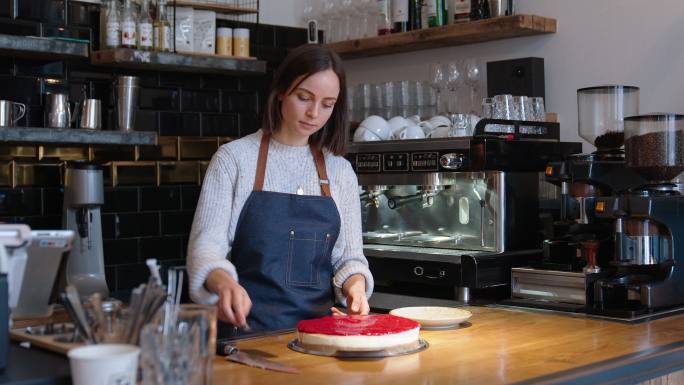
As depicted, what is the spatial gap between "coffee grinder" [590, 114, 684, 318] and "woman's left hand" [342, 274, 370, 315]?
0.76 m

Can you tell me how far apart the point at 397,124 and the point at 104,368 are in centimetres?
254

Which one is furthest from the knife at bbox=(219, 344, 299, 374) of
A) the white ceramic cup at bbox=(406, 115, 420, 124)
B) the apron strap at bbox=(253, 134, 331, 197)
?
the white ceramic cup at bbox=(406, 115, 420, 124)

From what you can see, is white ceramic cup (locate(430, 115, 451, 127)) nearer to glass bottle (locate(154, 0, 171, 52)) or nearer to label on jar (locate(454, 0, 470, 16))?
label on jar (locate(454, 0, 470, 16))

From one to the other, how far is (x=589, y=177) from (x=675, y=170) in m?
0.26

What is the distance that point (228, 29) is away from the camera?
179 inches

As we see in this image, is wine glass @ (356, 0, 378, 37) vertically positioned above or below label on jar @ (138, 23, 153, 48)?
above

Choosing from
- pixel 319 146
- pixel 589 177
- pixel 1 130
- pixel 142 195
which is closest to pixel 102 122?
pixel 142 195

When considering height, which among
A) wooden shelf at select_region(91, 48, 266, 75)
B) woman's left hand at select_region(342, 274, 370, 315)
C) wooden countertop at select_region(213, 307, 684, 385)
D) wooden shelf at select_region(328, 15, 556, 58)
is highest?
wooden shelf at select_region(328, 15, 556, 58)

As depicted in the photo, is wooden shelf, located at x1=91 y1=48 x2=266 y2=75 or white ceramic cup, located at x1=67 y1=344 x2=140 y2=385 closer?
white ceramic cup, located at x1=67 y1=344 x2=140 y2=385

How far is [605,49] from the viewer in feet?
12.4

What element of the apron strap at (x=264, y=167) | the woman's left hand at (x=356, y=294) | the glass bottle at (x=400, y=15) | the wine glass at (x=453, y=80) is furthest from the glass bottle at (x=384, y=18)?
the woman's left hand at (x=356, y=294)

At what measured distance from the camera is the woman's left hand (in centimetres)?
238

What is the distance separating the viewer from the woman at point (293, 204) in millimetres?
2510

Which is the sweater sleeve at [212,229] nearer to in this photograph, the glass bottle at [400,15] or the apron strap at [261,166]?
the apron strap at [261,166]
